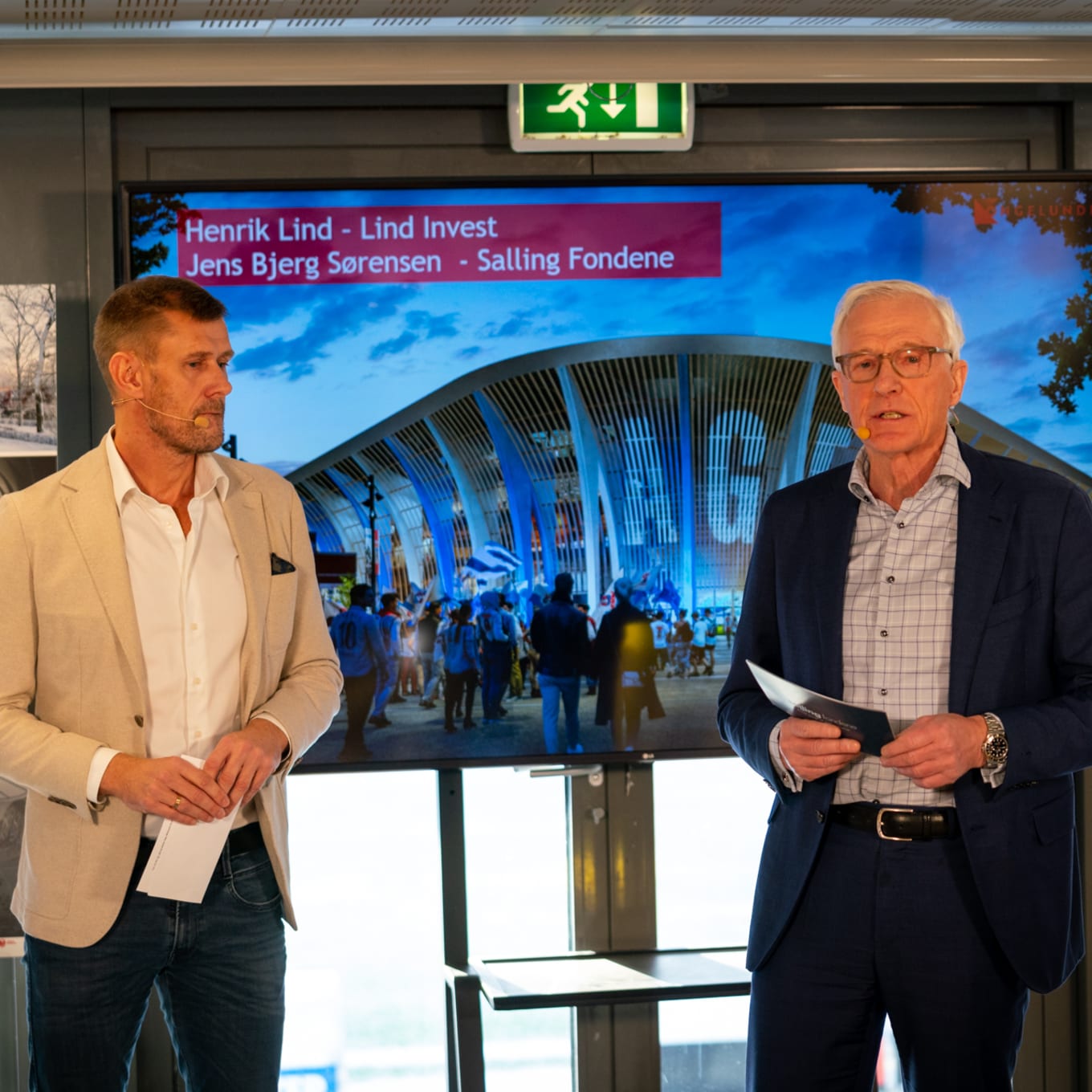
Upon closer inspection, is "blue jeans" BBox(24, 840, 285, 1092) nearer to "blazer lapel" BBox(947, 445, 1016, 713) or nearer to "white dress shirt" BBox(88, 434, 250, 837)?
"white dress shirt" BBox(88, 434, 250, 837)

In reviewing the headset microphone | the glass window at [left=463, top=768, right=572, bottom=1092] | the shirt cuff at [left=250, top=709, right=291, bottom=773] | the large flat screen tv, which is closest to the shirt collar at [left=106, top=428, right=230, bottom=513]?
the headset microphone

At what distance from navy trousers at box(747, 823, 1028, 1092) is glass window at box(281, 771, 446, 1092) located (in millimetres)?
1495

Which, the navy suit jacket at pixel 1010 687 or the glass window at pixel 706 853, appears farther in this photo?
the glass window at pixel 706 853

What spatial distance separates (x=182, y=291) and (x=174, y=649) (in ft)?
2.23

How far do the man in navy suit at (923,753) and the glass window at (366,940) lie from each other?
1.42 m

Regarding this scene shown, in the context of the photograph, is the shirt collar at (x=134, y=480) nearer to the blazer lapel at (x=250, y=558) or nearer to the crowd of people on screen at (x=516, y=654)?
the blazer lapel at (x=250, y=558)

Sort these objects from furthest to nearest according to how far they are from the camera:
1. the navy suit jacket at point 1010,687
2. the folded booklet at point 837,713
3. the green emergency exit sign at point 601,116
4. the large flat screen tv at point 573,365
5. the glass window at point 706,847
→ the glass window at point 706,847 → the green emergency exit sign at point 601,116 → the large flat screen tv at point 573,365 → the navy suit jacket at point 1010,687 → the folded booklet at point 837,713

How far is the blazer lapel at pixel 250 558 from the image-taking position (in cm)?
231

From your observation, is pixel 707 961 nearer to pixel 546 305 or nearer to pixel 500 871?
pixel 500 871

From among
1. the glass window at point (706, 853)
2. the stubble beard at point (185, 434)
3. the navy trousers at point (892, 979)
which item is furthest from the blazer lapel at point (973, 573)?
the glass window at point (706, 853)

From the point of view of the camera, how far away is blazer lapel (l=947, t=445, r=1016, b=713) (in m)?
2.15

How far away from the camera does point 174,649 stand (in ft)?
7.43

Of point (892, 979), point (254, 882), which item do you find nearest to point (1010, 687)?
point (892, 979)

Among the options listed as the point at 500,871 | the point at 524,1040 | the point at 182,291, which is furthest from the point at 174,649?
the point at 524,1040
